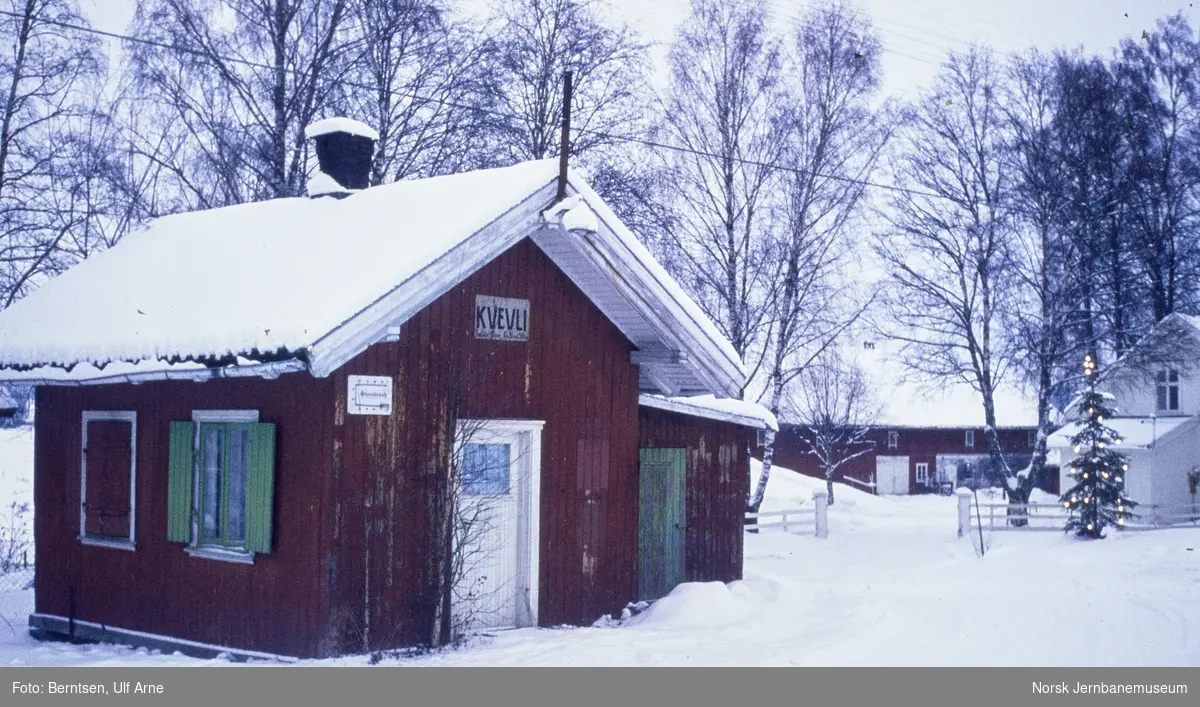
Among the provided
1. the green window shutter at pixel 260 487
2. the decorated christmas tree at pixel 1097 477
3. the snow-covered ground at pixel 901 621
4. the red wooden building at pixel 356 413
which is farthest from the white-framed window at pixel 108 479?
the decorated christmas tree at pixel 1097 477

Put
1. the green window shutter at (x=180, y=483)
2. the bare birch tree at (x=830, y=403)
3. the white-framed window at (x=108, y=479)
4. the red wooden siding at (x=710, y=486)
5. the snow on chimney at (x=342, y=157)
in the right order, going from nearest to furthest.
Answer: the green window shutter at (x=180, y=483)
the white-framed window at (x=108, y=479)
the snow on chimney at (x=342, y=157)
the red wooden siding at (x=710, y=486)
the bare birch tree at (x=830, y=403)

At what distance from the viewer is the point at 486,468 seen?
11672 mm

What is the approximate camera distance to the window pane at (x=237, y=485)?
1075 cm

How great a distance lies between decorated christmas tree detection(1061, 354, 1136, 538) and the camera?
81.4 ft

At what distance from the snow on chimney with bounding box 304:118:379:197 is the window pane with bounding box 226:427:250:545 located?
4017 millimetres

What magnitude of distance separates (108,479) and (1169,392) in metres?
32.8

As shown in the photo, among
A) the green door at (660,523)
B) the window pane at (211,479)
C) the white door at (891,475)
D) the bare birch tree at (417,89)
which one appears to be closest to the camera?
the window pane at (211,479)

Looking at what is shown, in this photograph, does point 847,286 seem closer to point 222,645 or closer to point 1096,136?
point 1096,136

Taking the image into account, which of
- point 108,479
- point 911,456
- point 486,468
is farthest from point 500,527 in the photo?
point 911,456

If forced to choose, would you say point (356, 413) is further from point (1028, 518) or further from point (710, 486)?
point (1028, 518)

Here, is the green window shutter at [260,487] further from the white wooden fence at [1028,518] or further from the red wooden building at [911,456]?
the red wooden building at [911,456]

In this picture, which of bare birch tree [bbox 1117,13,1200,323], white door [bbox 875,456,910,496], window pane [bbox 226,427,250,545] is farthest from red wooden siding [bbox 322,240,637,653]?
white door [bbox 875,456,910,496]

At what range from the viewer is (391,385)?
10.6 m

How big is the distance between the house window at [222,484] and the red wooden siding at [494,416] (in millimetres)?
777
